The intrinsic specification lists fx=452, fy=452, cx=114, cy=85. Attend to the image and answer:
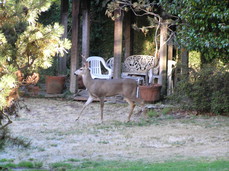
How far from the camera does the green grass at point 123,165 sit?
6352 millimetres

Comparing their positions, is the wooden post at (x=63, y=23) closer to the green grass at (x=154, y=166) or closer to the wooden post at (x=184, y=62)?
the wooden post at (x=184, y=62)

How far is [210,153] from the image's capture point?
8.13 m

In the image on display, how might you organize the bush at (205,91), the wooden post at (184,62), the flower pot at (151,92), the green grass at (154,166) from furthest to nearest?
1. the flower pot at (151,92)
2. the wooden post at (184,62)
3. the bush at (205,91)
4. the green grass at (154,166)

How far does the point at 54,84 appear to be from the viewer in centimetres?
1590

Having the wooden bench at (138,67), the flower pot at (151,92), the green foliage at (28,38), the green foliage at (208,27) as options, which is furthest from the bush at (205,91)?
the green foliage at (28,38)

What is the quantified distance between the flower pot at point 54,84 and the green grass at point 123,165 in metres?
8.39

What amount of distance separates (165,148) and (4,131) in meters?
3.59

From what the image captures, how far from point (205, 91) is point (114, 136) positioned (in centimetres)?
366

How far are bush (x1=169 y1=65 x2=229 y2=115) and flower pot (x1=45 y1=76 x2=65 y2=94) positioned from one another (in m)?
4.60

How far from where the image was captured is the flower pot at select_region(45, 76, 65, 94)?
1585cm

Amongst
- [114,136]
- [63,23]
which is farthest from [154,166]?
[63,23]

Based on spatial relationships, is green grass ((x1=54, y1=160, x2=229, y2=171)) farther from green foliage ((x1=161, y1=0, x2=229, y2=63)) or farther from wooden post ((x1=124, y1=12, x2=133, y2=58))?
wooden post ((x1=124, y1=12, x2=133, y2=58))

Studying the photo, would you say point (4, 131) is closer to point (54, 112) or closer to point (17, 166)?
point (17, 166)

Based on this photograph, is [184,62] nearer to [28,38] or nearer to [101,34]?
[101,34]
